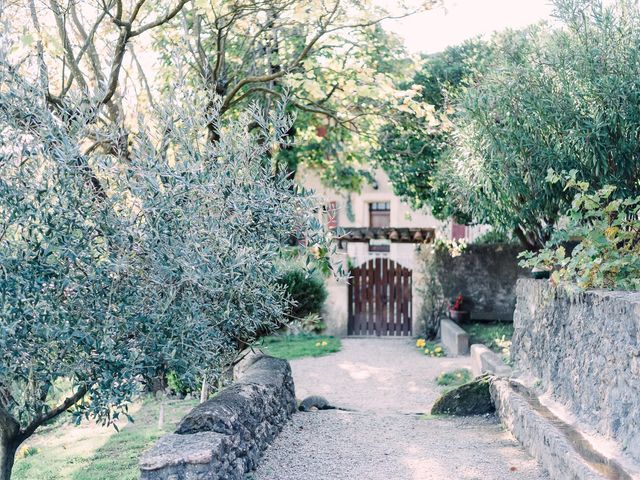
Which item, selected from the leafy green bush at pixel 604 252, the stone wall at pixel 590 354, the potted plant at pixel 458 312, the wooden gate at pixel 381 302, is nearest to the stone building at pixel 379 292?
the wooden gate at pixel 381 302

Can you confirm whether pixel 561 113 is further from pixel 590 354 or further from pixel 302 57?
pixel 302 57

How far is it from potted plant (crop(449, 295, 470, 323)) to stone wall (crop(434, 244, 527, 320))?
373 mm

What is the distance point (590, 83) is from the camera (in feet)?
22.2

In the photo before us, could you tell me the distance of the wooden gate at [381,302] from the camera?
15.9 meters

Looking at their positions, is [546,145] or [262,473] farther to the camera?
[546,145]

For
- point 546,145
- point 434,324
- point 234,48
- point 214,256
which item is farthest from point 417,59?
point 214,256

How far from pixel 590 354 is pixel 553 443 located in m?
0.86

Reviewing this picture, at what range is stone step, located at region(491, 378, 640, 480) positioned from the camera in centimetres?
446

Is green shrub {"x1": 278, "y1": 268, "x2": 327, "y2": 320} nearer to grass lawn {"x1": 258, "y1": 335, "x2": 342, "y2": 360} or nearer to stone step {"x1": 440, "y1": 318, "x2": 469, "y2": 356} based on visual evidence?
grass lawn {"x1": 258, "y1": 335, "x2": 342, "y2": 360}

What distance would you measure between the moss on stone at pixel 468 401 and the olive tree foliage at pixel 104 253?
157 inches

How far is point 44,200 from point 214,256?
1099mm

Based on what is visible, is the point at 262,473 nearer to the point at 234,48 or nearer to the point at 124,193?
the point at 124,193

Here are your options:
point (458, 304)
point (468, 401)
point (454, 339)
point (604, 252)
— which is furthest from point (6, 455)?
point (458, 304)

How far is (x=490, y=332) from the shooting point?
44.5 ft
